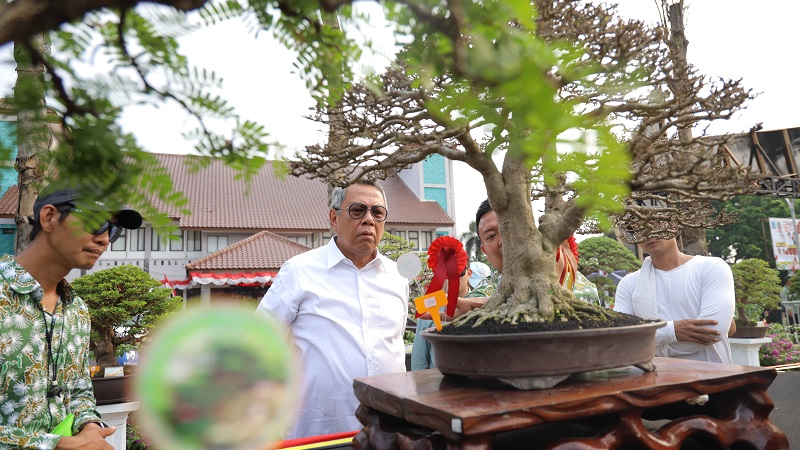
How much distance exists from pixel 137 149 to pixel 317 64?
0.25m

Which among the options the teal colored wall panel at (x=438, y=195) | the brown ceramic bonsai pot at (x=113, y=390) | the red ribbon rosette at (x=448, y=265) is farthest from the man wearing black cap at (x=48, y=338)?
the teal colored wall panel at (x=438, y=195)

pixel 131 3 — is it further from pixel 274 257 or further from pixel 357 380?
pixel 274 257

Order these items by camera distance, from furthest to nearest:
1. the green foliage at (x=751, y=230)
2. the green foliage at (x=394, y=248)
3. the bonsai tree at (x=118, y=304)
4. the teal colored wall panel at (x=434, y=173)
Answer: the green foliage at (x=751, y=230) → the teal colored wall panel at (x=434, y=173) → the green foliage at (x=394, y=248) → the bonsai tree at (x=118, y=304)

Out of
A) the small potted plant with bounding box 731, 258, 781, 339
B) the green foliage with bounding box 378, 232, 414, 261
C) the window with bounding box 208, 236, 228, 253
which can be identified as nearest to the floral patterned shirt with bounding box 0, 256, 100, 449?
the green foliage with bounding box 378, 232, 414, 261

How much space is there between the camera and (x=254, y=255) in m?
16.1

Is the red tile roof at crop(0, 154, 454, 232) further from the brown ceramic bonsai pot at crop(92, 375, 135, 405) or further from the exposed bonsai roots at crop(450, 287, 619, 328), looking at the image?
the exposed bonsai roots at crop(450, 287, 619, 328)

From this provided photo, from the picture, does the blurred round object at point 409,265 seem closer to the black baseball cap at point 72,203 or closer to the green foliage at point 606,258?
the black baseball cap at point 72,203

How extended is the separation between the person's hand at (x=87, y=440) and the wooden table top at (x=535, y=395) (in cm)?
80

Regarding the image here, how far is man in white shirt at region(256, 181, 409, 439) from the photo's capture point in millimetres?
2217

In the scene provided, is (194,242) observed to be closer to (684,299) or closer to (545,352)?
(684,299)

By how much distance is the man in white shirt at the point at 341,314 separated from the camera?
2.22 m

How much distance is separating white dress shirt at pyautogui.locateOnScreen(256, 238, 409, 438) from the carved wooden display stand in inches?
34.4

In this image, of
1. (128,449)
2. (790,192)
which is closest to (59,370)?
(128,449)

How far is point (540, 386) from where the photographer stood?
44.0 inches
